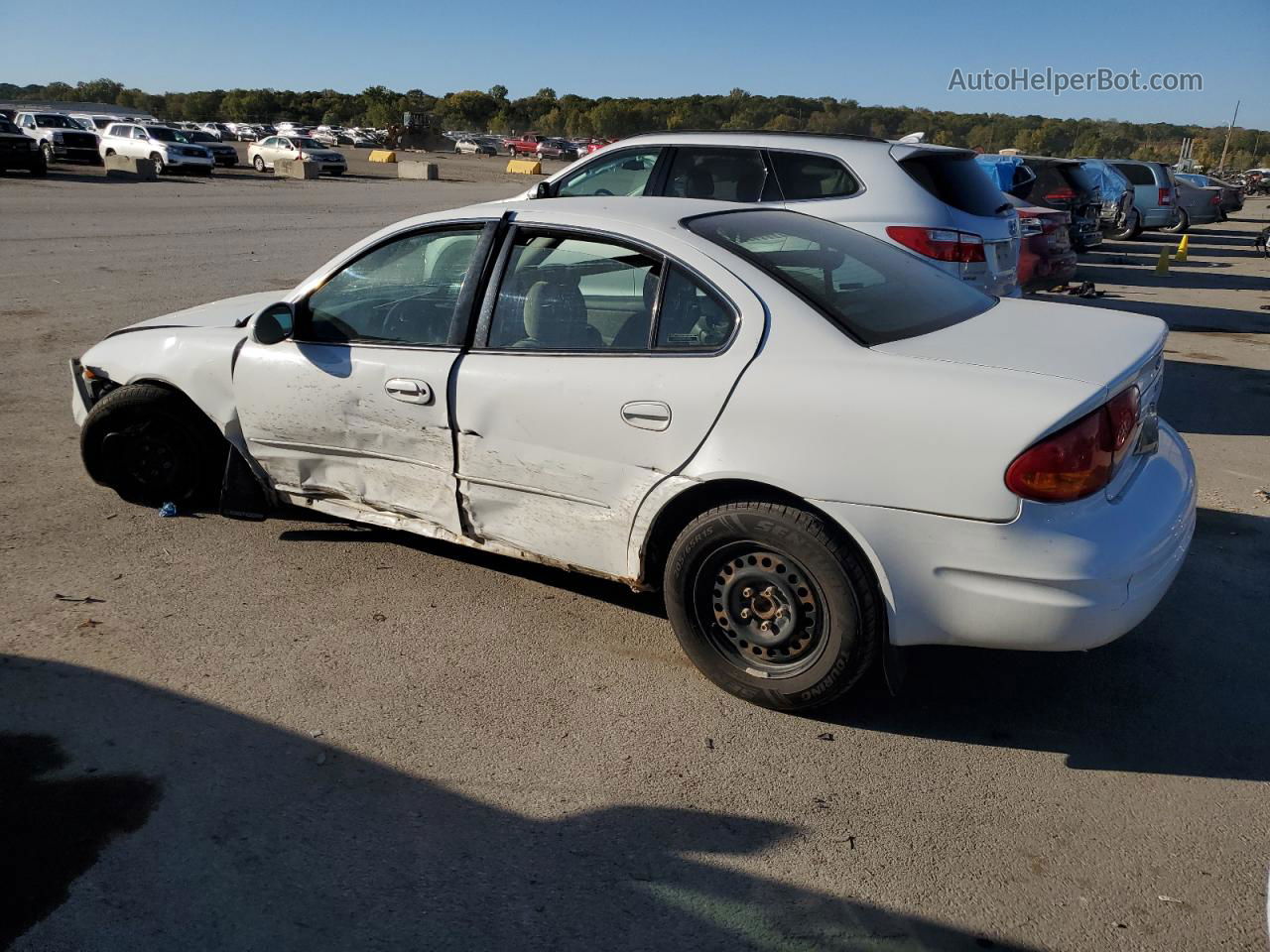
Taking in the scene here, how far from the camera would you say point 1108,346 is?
3.68 metres

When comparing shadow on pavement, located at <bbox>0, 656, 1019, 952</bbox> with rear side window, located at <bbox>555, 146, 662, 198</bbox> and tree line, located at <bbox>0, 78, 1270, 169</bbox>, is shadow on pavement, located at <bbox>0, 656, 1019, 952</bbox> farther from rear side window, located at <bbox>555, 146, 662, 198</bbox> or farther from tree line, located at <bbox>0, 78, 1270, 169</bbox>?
tree line, located at <bbox>0, 78, 1270, 169</bbox>

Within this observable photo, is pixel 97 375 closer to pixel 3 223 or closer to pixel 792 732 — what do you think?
pixel 792 732

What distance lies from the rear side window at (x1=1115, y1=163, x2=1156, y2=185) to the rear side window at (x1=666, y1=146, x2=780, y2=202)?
61.6 ft

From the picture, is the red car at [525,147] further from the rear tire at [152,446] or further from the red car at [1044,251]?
the rear tire at [152,446]

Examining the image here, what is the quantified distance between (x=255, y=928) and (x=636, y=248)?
2.55 meters

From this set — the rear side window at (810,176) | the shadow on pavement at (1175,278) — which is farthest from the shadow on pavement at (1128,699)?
the shadow on pavement at (1175,278)

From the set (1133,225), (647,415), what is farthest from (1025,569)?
(1133,225)

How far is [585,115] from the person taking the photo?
379ft

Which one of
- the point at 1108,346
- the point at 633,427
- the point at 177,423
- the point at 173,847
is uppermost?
the point at 1108,346

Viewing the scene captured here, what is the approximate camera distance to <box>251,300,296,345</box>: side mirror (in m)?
4.53

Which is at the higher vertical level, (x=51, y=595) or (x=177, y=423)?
(x=177, y=423)

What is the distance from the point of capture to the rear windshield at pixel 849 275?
3.76 m

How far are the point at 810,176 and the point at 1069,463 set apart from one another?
502 cm

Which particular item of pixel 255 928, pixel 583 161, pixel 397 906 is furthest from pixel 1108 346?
pixel 583 161
